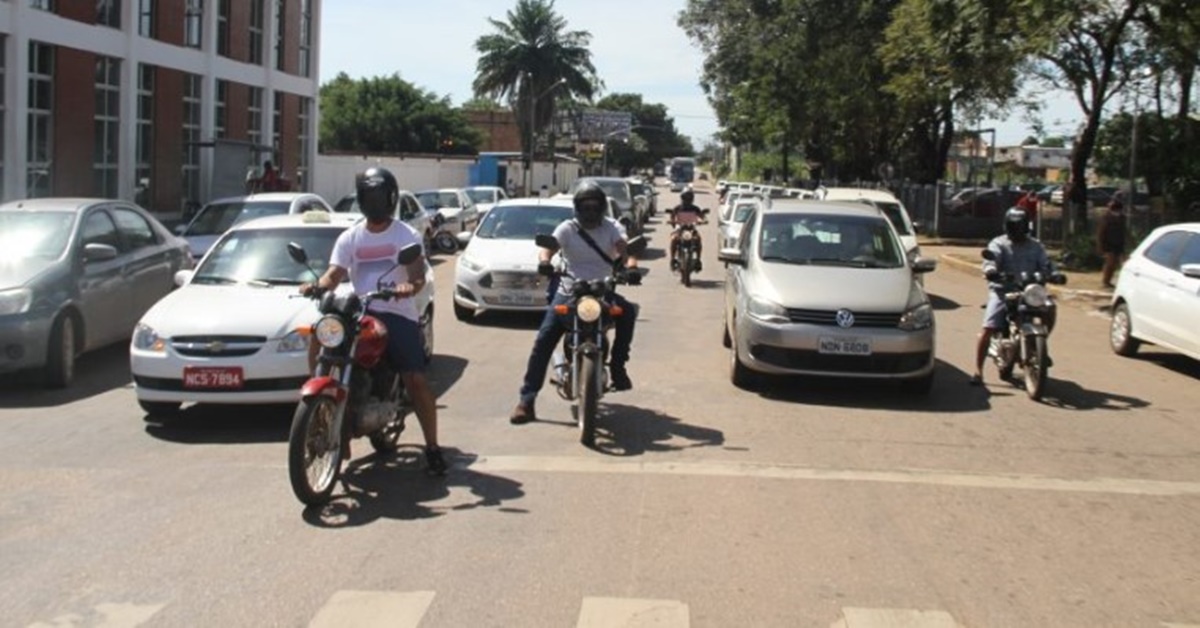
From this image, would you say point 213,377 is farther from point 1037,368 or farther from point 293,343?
point 1037,368

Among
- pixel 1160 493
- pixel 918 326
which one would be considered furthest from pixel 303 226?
pixel 1160 493

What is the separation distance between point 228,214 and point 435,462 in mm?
11636

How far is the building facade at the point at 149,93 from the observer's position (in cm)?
2481

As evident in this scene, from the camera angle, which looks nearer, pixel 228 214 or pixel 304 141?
pixel 228 214

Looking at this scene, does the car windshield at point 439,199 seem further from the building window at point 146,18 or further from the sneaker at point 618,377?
the sneaker at point 618,377

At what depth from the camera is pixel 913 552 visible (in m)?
5.91

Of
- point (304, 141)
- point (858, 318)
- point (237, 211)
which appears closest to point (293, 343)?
point (858, 318)

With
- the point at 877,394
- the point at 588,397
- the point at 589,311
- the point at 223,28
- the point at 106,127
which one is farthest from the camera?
the point at 223,28

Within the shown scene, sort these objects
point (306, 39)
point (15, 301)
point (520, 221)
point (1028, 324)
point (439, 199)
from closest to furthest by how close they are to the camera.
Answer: point (15, 301) < point (1028, 324) < point (520, 221) < point (439, 199) < point (306, 39)

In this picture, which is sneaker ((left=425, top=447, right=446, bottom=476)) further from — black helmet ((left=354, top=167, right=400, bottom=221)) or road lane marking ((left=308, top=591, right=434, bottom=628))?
road lane marking ((left=308, top=591, right=434, bottom=628))

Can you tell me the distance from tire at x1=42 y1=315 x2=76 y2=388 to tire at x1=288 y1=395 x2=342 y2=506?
4507 mm

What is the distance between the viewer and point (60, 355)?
1004 cm

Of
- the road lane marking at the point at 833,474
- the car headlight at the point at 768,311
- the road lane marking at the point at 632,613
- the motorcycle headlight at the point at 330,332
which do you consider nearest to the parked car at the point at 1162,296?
the car headlight at the point at 768,311

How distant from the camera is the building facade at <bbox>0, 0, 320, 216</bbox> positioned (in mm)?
24812
